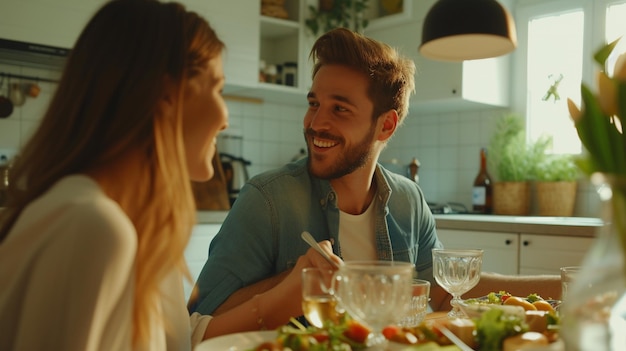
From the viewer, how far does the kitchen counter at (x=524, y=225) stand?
266 cm

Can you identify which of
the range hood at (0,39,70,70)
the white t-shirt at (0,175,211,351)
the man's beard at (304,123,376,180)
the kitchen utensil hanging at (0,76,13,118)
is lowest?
the white t-shirt at (0,175,211,351)

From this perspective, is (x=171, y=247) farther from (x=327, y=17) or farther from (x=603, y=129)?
(x=327, y=17)

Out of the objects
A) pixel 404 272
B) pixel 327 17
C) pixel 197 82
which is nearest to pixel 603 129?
pixel 404 272

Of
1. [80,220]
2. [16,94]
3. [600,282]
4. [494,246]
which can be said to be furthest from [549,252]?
[16,94]

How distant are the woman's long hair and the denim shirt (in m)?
0.57

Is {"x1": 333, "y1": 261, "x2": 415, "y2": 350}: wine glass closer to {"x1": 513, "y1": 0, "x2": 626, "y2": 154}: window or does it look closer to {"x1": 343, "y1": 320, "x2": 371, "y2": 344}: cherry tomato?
{"x1": 343, "y1": 320, "x2": 371, "y2": 344}: cherry tomato

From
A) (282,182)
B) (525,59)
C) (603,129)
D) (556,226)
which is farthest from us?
(525,59)

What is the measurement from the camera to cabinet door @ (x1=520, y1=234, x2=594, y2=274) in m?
2.67

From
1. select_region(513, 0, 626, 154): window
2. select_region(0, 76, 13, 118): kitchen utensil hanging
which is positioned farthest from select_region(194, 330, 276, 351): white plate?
select_region(513, 0, 626, 154): window

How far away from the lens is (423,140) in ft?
13.6

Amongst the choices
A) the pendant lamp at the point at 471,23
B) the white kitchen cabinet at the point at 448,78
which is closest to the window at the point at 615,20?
the white kitchen cabinet at the point at 448,78

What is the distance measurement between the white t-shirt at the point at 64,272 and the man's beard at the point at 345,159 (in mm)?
1001

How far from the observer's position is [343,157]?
1.76 meters

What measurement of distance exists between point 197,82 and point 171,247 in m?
0.26
